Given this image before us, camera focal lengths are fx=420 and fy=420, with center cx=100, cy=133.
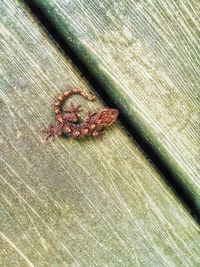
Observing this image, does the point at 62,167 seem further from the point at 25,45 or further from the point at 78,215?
the point at 25,45

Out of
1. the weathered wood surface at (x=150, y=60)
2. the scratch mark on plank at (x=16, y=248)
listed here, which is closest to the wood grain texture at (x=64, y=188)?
the scratch mark on plank at (x=16, y=248)

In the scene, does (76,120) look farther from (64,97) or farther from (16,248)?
(16,248)

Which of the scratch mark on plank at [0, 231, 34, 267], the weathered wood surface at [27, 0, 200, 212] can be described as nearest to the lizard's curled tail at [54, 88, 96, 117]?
the weathered wood surface at [27, 0, 200, 212]

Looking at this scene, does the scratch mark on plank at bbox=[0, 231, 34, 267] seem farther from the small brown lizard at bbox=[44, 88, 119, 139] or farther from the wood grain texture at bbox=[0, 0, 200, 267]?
the small brown lizard at bbox=[44, 88, 119, 139]

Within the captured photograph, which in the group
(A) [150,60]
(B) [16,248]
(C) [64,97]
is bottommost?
(B) [16,248]

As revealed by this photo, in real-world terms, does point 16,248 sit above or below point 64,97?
below

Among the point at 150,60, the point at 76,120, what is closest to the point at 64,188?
the point at 76,120
